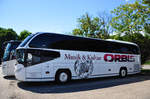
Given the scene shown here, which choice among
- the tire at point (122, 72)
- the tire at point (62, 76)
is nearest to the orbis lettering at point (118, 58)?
the tire at point (122, 72)

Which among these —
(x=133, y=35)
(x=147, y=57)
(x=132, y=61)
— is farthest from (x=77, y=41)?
(x=147, y=57)

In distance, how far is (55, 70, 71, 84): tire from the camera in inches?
363

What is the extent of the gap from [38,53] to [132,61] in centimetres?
1019

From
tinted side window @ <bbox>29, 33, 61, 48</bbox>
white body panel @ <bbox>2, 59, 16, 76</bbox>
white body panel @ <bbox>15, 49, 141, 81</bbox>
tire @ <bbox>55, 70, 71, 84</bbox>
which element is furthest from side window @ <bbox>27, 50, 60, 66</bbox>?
white body panel @ <bbox>2, 59, 16, 76</bbox>

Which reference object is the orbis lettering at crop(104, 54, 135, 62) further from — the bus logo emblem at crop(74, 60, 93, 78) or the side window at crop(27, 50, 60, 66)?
the side window at crop(27, 50, 60, 66)

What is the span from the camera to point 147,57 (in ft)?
59.5

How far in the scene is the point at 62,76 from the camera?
9367 mm

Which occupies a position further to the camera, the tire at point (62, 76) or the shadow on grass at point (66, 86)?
the tire at point (62, 76)

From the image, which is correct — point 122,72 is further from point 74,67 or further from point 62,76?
point 62,76

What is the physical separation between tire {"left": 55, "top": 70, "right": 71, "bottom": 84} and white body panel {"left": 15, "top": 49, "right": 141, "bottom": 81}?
0.96ft

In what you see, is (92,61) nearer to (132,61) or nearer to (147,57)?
(132,61)

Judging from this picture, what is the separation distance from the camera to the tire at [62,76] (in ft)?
30.2

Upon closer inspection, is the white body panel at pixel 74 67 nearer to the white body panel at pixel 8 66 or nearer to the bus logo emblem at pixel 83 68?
the bus logo emblem at pixel 83 68

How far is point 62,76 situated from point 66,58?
1230mm
